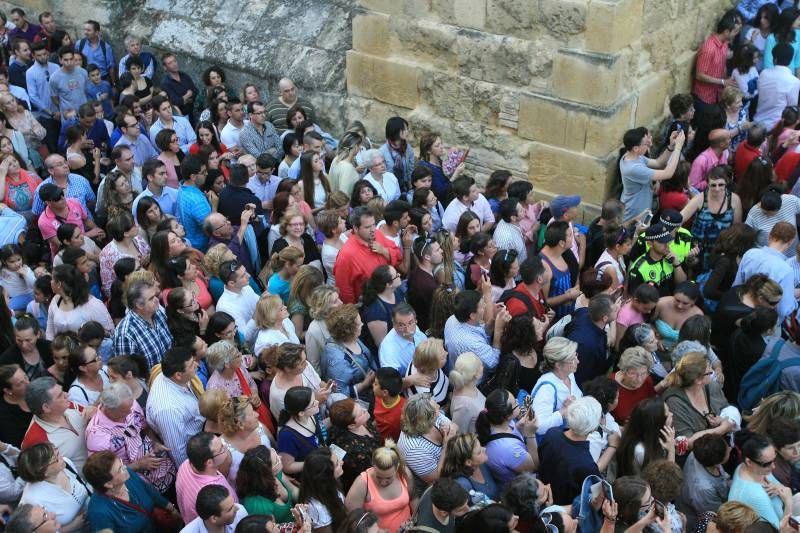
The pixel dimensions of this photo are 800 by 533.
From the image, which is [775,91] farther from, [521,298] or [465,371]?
[465,371]

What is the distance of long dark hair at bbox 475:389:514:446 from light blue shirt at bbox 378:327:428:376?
0.91 m

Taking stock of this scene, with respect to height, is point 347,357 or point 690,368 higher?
point 690,368

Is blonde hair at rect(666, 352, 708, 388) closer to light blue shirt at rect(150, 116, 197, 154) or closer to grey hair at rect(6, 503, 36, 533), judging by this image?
grey hair at rect(6, 503, 36, 533)

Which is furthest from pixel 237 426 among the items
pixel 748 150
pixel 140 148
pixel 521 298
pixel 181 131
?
pixel 748 150

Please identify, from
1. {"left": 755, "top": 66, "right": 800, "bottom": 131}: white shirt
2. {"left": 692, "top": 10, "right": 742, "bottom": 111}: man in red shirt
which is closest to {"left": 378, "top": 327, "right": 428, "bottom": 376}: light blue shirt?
{"left": 692, "top": 10, "right": 742, "bottom": 111}: man in red shirt

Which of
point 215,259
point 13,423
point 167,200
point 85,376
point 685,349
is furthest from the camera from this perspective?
point 167,200

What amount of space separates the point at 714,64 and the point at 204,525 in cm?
738

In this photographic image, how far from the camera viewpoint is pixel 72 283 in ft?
21.4

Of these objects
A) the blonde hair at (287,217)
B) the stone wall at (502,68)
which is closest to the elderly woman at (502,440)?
the blonde hair at (287,217)

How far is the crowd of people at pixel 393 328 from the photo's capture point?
16.4ft

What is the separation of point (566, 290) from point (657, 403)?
6.54 feet

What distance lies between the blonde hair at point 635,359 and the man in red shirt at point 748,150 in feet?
11.0

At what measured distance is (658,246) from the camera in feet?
23.2

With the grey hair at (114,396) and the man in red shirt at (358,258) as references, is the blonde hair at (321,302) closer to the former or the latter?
the man in red shirt at (358,258)
